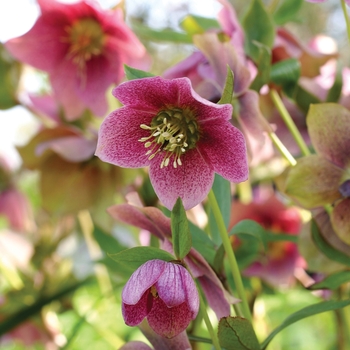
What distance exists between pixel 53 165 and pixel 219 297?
0.40 metres

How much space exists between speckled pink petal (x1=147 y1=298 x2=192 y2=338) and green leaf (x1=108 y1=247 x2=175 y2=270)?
0.03 metres

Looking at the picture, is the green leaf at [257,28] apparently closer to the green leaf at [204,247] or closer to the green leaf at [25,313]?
the green leaf at [204,247]

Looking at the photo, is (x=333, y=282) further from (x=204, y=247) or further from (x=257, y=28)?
(x=257, y=28)

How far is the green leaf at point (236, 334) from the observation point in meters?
0.31

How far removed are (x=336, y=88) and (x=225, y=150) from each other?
17cm

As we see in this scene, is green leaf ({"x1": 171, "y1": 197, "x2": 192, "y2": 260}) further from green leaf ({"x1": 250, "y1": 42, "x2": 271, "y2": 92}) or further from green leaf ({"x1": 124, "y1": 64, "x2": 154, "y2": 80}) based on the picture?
green leaf ({"x1": 250, "y1": 42, "x2": 271, "y2": 92})

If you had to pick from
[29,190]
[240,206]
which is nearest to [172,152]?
[240,206]

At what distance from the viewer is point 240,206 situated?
0.65 meters

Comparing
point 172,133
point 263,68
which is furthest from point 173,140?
point 263,68

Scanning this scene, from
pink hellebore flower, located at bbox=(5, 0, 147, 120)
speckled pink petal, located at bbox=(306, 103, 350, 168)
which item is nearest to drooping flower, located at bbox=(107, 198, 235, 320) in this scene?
speckled pink petal, located at bbox=(306, 103, 350, 168)

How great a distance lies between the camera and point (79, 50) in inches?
27.7

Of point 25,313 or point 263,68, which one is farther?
point 25,313

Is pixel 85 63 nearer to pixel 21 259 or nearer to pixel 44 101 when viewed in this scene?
pixel 44 101

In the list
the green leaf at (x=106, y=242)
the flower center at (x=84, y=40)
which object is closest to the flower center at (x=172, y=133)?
the green leaf at (x=106, y=242)
